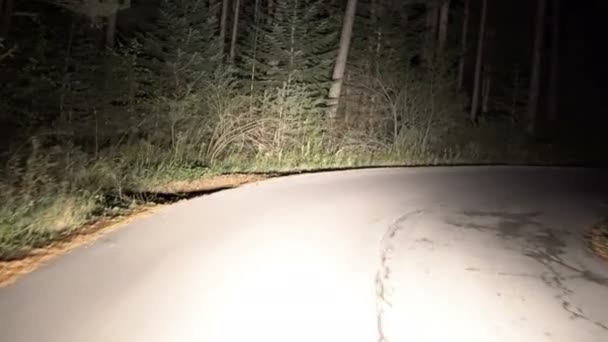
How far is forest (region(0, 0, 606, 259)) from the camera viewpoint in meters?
10.5

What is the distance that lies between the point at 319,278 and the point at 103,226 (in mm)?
3636

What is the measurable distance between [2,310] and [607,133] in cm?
3899

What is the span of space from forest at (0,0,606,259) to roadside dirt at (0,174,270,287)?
224 mm

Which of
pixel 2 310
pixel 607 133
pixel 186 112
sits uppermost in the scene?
pixel 607 133

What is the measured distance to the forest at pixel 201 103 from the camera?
10516 mm

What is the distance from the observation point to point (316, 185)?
1236 cm

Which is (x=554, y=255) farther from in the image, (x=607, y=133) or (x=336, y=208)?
(x=607, y=133)

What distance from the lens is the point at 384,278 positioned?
6.57 metres

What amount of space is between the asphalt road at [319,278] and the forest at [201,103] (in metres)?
1.61

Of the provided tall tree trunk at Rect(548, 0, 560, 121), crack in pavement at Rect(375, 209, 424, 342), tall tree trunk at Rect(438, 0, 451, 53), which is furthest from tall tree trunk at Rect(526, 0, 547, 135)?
crack in pavement at Rect(375, 209, 424, 342)

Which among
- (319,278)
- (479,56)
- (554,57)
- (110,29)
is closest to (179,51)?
(110,29)

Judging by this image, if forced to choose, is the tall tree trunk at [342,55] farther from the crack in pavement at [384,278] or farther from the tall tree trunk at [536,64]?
the tall tree trunk at [536,64]

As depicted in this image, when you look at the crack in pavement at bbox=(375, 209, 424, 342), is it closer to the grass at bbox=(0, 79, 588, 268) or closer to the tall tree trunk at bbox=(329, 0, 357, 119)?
the grass at bbox=(0, 79, 588, 268)

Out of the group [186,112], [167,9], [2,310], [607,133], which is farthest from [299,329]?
[607,133]
